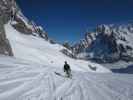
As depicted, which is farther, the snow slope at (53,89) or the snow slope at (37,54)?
the snow slope at (37,54)

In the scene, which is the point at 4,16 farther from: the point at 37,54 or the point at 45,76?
the point at 45,76

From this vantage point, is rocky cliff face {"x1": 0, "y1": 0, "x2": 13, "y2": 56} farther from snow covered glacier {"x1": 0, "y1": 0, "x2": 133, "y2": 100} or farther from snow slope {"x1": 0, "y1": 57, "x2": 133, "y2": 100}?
snow slope {"x1": 0, "y1": 57, "x2": 133, "y2": 100}

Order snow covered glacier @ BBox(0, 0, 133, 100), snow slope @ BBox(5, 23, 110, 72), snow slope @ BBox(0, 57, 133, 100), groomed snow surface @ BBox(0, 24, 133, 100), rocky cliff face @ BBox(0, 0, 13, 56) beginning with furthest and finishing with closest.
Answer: snow slope @ BBox(5, 23, 110, 72), rocky cliff face @ BBox(0, 0, 13, 56), snow covered glacier @ BBox(0, 0, 133, 100), groomed snow surface @ BBox(0, 24, 133, 100), snow slope @ BBox(0, 57, 133, 100)

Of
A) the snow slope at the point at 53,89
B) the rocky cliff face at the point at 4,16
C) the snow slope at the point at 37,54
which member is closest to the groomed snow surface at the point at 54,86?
the snow slope at the point at 53,89

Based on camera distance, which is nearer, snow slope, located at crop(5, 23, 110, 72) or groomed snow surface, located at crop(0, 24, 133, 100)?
groomed snow surface, located at crop(0, 24, 133, 100)

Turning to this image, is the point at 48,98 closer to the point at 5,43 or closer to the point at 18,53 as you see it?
the point at 5,43

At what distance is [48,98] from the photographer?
34.7 feet

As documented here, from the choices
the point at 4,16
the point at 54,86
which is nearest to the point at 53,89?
the point at 54,86

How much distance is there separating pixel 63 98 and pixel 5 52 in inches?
1752

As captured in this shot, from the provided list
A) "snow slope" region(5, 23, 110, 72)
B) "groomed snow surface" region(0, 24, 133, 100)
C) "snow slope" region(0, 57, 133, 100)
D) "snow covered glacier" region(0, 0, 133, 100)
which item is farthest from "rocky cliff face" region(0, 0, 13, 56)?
"snow slope" region(0, 57, 133, 100)

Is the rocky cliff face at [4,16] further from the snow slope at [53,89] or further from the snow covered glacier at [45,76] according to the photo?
the snow slope at [53,89]

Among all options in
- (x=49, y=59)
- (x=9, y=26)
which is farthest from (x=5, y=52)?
(x=9, y=26)

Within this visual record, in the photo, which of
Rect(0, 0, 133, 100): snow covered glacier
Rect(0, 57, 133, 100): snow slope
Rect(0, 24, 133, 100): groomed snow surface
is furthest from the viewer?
Rect(0, 0, 133, 100): snow covered glacier

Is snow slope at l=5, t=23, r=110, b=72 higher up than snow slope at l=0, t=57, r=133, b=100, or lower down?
higher up
